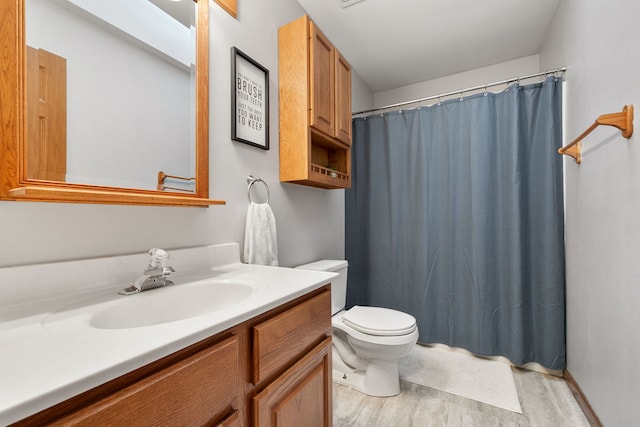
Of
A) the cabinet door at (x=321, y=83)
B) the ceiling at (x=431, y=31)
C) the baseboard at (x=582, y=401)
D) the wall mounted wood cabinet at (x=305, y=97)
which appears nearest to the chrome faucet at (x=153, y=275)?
the wall mounted wood cabinet at (x=305, y=97)

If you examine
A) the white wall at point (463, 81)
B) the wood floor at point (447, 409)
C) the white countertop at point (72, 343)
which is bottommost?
the wood floor at point (447, 409)

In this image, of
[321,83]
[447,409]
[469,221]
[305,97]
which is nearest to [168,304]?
[305,97]

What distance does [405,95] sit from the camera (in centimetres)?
287

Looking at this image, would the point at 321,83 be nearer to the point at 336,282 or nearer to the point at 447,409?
the point at 336,282

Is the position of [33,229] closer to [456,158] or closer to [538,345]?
[456,158]

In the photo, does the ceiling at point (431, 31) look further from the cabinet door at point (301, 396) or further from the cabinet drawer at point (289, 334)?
the cabinet door at point (301, 396)

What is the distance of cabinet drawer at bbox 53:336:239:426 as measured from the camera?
44 cm

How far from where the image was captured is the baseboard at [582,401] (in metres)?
1.35

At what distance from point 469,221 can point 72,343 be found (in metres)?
2.22

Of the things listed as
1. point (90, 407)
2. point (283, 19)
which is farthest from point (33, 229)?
point (283, 19)

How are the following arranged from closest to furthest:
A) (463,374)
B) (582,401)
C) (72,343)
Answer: (72,343) → (582,401) → (463,374)

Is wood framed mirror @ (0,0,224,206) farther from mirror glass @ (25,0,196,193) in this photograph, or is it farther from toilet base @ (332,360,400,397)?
toilet base @ (332,360,400,397)

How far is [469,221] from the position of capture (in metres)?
2.12

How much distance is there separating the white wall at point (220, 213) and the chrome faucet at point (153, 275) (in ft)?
0.45
